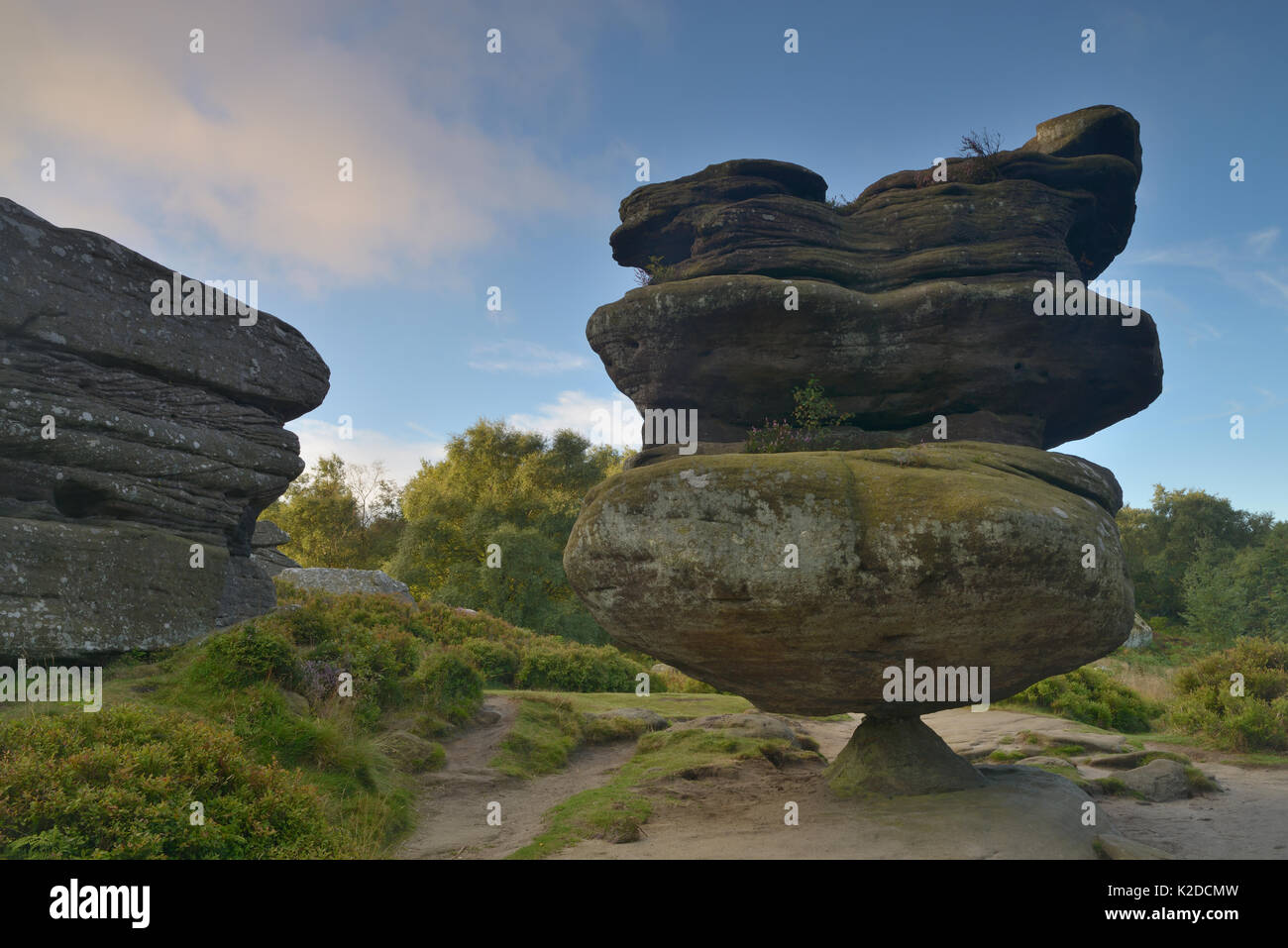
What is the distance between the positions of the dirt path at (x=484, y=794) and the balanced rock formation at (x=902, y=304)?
23.0 feet

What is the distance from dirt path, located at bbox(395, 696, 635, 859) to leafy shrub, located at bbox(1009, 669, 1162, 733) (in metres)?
15.2

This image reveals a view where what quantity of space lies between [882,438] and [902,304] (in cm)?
231

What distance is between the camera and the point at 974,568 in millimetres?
8234

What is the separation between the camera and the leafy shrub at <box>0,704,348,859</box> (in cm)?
638

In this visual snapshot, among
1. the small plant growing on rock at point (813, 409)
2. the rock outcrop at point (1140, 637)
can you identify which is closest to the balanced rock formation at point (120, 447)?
the small plant growing on rock at point (813, 409)

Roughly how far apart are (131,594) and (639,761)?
10243 millimetres

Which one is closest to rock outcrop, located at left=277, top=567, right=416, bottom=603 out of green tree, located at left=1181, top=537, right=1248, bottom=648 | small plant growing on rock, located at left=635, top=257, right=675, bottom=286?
small plant growing on rock, located at left=635, top=257, right=675, bottom=286

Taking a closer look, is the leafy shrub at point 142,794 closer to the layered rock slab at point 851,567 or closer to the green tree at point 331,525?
the layered rock slab at point 851,567

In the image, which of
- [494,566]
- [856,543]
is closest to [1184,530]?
[494,566]

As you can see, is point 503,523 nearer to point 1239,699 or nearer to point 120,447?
point 120,447

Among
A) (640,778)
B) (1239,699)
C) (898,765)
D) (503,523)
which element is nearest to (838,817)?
(898,765)

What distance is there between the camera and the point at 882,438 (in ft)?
40.4

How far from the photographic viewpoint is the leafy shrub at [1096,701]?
22.2 m

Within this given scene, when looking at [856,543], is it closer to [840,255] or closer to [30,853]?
[840,255]
